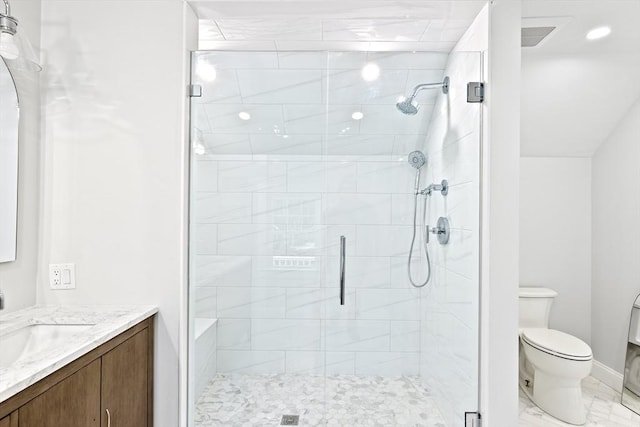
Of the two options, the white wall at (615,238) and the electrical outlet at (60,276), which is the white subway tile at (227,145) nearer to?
the electrical outlet at (60,276)

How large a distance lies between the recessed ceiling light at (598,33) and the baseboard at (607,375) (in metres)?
2.37

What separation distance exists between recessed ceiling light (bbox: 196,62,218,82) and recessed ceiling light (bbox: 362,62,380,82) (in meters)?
0.73

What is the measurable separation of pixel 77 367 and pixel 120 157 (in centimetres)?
101

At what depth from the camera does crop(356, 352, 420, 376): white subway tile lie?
217 cm

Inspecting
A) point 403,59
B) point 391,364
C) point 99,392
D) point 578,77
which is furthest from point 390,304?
point 578,77

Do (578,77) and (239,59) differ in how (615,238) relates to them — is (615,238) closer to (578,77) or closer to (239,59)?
(578,77)

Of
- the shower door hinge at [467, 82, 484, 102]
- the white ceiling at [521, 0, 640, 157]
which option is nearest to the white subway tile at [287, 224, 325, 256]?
the shower door hinge at [467, 82, 484, 102]

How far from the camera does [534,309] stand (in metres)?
3.28

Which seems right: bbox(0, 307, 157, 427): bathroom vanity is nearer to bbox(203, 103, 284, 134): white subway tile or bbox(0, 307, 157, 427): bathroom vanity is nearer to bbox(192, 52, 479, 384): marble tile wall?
bbox(192, 52, 479, 384): marble tile wall

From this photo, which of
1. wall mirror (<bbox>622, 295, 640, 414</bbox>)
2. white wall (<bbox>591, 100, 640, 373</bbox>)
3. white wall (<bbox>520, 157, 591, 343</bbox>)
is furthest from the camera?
white wall (<bbox>520, 157, 591, 343</bbox>)

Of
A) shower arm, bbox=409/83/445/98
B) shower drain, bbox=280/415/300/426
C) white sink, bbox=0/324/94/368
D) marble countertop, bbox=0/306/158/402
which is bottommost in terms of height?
shower drain, bbox=280/415/300/426

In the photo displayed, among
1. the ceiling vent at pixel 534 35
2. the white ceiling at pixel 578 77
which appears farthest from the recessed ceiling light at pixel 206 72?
the ceiling vent at pixel 534 35

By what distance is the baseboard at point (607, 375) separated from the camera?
3.16 meters

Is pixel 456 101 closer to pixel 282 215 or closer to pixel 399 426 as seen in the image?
pixel 282 215
